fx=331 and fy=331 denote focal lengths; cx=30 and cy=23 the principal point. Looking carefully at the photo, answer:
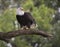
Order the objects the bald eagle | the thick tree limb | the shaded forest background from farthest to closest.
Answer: the shaded forest background < the bald eagle < the thick tree limb

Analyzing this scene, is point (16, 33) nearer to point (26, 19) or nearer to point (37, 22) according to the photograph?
point (26, 19)

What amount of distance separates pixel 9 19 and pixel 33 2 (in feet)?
9.03

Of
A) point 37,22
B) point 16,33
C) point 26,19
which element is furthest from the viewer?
point 37,22

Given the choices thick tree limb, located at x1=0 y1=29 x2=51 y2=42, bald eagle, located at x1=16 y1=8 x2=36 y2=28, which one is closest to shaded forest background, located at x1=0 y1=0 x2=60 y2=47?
bald eagle, located at x1=16 y1=8 x2=36 y2=28

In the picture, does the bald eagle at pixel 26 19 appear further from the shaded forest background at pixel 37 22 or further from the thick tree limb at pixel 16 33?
the shaded forest background at pixel 37 22

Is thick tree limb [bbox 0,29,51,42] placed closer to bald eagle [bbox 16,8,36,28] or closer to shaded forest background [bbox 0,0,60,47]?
bald eagle [bbox 16,8,36,28]

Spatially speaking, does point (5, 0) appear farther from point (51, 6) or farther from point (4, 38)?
point (4, 38)

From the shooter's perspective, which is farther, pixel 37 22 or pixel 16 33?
pixel 37 22

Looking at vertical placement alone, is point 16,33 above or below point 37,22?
above

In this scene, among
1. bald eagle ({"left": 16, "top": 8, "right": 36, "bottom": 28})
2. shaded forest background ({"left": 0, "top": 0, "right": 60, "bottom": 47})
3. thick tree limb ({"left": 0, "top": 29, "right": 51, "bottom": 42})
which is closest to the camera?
thick tree limb ({"left": 0, "top": 29, "right": 51, "bottom": 42})

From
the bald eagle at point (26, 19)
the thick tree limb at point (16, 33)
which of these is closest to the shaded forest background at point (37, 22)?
the bald eagle at point (26, 19)

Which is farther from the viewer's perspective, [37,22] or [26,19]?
[37,22]

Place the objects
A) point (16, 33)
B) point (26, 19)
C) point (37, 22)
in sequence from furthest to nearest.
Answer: point (37, 22) < point (26, 19) < point (16, 33)

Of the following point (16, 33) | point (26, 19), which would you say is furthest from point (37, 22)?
point (16, 33)
